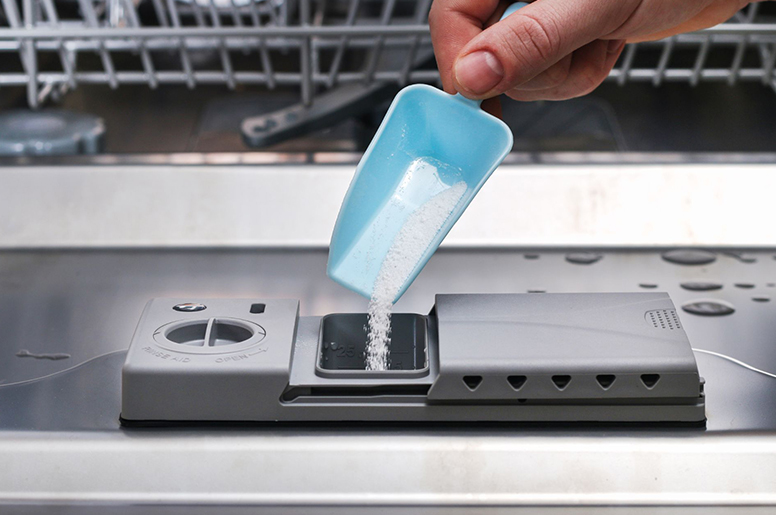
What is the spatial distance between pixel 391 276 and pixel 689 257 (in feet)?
1.13

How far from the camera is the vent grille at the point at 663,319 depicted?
487 millimetres

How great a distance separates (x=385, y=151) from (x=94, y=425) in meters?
0.28

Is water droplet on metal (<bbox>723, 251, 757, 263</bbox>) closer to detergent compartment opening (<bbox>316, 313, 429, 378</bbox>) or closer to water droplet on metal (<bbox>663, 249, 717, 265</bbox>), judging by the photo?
water droplet on metal (<bbox>663, 249, 717, 265</bbox>)

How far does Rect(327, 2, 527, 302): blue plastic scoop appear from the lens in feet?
1.75

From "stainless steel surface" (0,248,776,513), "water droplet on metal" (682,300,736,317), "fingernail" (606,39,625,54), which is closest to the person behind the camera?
"stainless steel surface" (0,248,776,513)

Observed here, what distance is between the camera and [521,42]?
51 centimetres

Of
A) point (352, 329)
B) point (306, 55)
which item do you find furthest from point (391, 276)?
point (306, 55)

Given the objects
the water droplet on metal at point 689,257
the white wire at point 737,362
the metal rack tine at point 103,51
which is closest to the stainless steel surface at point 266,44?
the metal rack tine at point 103,51

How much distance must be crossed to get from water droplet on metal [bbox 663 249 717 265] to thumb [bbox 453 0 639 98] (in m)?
0.27

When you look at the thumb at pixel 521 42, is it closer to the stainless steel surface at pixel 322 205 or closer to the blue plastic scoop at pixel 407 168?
the blue plastic scoop at pixel 407 168

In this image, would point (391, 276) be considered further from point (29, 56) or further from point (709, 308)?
point (29, 56)

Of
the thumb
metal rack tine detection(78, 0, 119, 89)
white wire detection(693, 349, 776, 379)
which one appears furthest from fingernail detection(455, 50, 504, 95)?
metal rack tine detection(78, 0, 119, 89)

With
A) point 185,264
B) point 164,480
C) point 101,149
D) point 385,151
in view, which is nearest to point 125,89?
point 101,149

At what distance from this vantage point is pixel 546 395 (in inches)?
18.2
